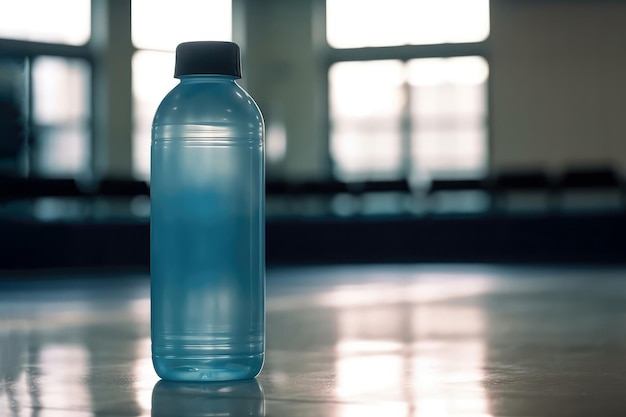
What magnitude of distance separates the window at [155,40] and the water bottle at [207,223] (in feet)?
39.3

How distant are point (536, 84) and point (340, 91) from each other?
2.59 m

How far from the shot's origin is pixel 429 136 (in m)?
14.1

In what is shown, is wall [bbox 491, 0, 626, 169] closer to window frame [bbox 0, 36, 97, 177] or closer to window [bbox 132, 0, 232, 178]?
window [bbox 132, 0, 232, 178]

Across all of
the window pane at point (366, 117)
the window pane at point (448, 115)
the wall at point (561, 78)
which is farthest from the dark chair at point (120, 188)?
the wall at point (561, 78)

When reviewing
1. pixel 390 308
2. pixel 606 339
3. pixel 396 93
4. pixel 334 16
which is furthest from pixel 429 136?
pixel 606 339

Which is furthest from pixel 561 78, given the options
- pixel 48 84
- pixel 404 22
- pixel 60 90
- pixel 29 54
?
pixel 29 54

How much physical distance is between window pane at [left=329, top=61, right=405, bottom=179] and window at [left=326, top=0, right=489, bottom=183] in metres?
0.01

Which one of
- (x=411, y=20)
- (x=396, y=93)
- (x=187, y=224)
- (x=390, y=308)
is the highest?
(x=411, y=20)

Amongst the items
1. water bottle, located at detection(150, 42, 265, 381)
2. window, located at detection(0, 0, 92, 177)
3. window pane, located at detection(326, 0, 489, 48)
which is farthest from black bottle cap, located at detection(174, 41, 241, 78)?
window pane, located at detection(326, 0, 489, 48)

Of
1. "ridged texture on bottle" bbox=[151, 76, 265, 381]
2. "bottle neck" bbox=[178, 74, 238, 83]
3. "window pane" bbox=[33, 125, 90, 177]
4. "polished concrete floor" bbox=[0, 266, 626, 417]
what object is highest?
"window pane" bbox=[33, 125, 90, 177]

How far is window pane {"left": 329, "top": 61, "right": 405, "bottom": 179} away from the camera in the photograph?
14172 millimetres

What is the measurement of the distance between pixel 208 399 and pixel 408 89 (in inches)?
511

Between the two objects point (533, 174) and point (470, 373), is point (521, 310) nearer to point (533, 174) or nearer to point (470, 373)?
point (470, 373)

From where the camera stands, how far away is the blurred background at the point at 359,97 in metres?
12.8
